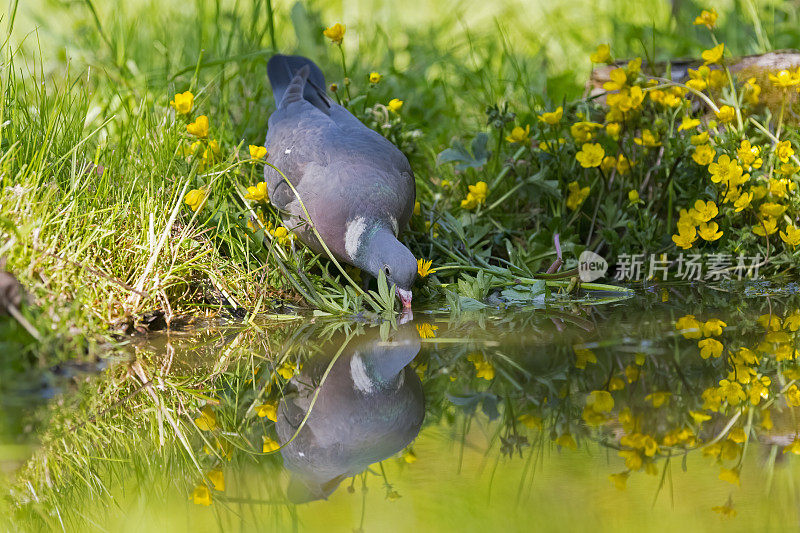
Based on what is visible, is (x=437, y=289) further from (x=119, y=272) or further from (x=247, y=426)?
(x=247, y=426)

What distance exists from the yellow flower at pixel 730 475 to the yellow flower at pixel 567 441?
0.30 meters

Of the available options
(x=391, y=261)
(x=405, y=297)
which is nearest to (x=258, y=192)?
(x=391, y=261)

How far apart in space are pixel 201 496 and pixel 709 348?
1.56m

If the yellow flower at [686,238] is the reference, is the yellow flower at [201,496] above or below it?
above

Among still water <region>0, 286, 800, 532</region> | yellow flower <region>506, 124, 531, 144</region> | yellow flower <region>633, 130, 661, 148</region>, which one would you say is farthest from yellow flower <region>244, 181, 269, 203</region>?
yellow flower <region>633, 130, 661, 148</region>

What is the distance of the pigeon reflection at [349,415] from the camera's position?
5.69 ft

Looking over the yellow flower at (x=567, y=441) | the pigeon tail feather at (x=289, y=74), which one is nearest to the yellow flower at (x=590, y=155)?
the pigeon tail feather at (x=289, y=74)

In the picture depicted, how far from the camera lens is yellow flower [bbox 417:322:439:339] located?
2699 millimetres

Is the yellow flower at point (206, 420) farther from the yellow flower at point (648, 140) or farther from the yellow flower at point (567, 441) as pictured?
the yellow flower at point (648, 140)

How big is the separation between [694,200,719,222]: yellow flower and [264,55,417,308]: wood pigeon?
1155 millimetres

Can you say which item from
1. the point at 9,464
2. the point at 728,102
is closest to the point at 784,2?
the point at 728,102

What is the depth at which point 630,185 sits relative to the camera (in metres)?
3.66

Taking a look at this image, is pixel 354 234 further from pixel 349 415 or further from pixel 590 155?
pixel 349 415

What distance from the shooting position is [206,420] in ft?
6.64
